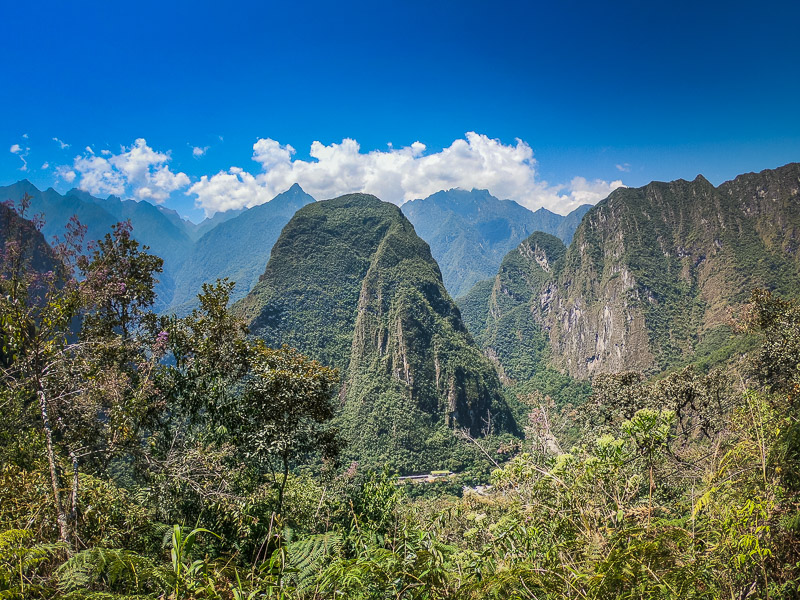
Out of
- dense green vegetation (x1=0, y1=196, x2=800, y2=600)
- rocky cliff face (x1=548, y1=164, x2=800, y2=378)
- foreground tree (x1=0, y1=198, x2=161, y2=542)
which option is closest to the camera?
dense green vegetation (x1=0, y1=196, x2=800, y2=600)

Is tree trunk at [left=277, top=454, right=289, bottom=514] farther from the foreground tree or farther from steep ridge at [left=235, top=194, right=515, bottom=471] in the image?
steep ridge at [left=235, top=194, right=515, bottom=471]

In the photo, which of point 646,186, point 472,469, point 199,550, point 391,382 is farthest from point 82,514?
point 646,186

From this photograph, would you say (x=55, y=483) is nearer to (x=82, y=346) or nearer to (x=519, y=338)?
(x=82, y=346)

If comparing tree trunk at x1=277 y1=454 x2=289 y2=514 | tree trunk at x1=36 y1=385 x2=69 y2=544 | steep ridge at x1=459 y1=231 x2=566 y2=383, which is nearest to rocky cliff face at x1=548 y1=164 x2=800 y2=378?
steep ridge at x1=459 y1=231 x2=566 y2=383

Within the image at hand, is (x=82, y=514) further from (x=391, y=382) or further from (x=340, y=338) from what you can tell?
(x=340, y=338)

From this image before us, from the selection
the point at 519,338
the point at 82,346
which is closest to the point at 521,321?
the point at 519,338

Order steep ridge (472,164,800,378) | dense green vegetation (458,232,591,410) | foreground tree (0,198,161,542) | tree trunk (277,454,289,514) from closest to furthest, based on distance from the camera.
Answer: foreground tree (0,198,161,542)
tree trunk (277,454,289,514)
steep ridge (472,164,800,378)
dense green vegetation (458,232,591,410)
